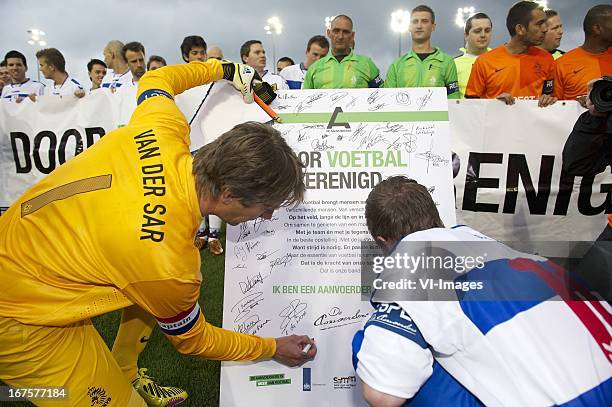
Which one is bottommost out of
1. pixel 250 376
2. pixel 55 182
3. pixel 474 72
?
pixel 250 376

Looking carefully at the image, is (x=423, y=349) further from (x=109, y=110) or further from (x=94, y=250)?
(x=109, y=110)

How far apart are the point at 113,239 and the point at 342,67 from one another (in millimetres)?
3949

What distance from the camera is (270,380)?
255cm

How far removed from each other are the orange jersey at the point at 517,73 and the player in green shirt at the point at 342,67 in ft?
3.94

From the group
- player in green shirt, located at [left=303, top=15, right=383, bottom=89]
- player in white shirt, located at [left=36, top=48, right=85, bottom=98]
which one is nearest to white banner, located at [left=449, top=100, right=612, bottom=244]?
player in green shirt, located at [left=303, top=15, right=383, bottom=89]

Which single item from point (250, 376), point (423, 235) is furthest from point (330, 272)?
point (423, 235)

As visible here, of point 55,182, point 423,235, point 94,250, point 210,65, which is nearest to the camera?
point 423,235

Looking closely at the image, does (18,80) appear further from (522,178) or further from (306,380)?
(522,178)

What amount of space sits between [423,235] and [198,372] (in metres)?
2.43

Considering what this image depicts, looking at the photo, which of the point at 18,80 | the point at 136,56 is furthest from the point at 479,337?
the point at 18,80

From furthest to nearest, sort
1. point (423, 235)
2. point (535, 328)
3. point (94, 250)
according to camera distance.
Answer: point (94, 250) < point (423, 235) < point (535, 328)

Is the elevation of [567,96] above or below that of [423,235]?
above

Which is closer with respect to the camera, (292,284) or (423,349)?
(423,349)

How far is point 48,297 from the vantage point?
1752mm
